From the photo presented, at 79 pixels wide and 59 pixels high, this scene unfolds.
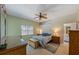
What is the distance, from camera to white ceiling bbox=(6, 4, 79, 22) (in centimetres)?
166

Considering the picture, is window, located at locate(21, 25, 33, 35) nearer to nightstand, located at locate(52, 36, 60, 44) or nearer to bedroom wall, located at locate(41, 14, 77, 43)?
bedroom wall, located at locate(41, 14, 77, 43)

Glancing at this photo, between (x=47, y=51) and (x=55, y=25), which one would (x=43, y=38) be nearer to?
(x=47, y=51)

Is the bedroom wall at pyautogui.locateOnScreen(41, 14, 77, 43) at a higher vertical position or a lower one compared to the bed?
higher

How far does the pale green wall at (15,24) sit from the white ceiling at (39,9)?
7 cm

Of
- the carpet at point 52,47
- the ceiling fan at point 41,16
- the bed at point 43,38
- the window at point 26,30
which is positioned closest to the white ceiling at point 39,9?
the ceiling fan at point 41,16

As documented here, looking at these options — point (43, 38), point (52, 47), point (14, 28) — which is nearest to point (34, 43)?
point (43, 38)

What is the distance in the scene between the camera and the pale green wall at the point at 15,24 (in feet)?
5.49

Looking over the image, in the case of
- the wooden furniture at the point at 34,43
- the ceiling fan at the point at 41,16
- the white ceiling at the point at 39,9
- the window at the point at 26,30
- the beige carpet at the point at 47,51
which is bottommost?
the beige carpet at the point at 47,51

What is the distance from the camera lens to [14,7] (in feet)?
5.46

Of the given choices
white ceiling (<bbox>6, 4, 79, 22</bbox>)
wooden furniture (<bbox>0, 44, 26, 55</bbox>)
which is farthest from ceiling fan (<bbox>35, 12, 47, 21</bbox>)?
wooden furniture (<bbox>0, 44, 26, 55</bbox>)

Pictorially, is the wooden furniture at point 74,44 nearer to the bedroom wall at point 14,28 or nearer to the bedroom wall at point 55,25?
the bedroom wall at point 55,25

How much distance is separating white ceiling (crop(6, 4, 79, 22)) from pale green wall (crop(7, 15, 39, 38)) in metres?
0.07
